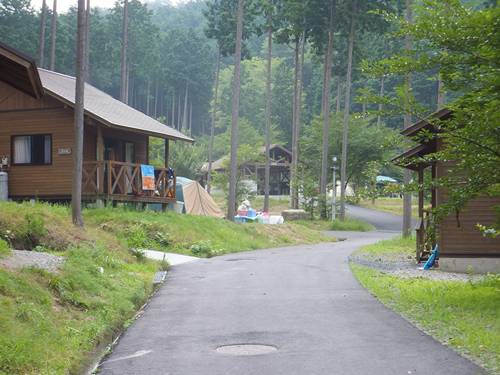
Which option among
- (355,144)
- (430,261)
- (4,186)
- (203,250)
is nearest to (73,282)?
(430,261)

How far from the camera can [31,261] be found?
977 centimetres

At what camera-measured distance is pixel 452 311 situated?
8727 mm

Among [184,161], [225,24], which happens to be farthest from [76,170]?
[225,24]

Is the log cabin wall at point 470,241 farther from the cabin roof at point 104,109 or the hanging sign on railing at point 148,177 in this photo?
the hanging sign on railing at point 148,177

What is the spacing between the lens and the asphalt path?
5.90m

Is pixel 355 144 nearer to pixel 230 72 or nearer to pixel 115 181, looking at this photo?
pixel 115 181

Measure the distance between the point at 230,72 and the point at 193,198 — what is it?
2841 inches

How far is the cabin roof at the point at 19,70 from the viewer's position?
967 cm

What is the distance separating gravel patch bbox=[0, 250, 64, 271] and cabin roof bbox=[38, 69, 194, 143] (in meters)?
10.4

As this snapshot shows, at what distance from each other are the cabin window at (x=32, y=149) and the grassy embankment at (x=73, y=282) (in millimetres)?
4195

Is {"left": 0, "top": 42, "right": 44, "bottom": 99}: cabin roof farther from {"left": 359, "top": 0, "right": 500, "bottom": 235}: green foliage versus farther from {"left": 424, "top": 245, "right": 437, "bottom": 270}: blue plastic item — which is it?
{"left": 424, "top": 245, "right": 437, "bottom": 270}: blue plastic item

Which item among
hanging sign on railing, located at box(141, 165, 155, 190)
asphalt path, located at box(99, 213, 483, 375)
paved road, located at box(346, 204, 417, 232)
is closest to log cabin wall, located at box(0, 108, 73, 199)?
hanging sign on railing, located at box(141, 165, 155, 190)

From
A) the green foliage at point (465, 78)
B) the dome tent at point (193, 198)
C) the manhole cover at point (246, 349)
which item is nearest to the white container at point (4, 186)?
the dome tent at point (193, 198)

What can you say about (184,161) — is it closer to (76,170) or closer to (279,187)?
(279,187)
